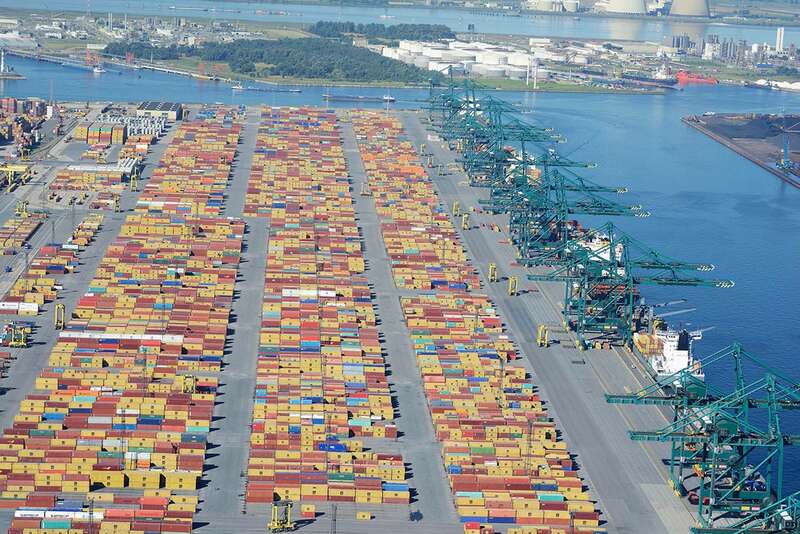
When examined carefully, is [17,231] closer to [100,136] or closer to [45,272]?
[45,272]

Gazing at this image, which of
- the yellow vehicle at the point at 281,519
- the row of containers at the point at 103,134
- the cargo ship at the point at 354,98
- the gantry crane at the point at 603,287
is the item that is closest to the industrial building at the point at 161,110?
the row of containers at the point at 103,134

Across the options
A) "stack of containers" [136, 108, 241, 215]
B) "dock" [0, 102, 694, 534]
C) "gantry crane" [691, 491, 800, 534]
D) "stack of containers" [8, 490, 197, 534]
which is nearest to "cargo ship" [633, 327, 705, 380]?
"dock" [0, 102, 694, 534]

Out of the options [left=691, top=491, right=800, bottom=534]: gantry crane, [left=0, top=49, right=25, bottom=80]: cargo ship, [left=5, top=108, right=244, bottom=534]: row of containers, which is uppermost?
[left=0, top=49, right=25, bottom=80]: cargo ship

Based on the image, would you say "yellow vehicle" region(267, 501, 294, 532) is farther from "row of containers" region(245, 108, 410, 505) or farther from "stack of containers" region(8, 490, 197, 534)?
"stack of containers" region(8, 490, 197, 534)

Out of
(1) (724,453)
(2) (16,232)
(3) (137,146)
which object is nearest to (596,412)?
(1) (724,453)

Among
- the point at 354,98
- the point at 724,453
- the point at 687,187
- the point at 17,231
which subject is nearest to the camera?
the point at 724,453

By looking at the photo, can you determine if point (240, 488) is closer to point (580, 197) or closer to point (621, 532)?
point (621, 532)
